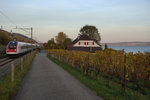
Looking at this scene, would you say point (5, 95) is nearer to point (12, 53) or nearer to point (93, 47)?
point (12, 53)

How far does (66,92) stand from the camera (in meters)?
6.65

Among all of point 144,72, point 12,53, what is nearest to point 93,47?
point 12,53

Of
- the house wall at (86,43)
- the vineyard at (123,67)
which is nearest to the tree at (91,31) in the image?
the house wall at (86,43)

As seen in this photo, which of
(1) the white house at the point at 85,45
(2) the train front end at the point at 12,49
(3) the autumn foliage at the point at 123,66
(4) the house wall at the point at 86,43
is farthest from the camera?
(4) the house wall at the point at 86,43

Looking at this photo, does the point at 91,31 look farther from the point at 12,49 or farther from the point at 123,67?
the point at 123,67

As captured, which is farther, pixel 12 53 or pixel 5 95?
pixel 12 53

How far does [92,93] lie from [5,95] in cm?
337

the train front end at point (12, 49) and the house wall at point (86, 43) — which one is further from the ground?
the house wall at point (86, 43)

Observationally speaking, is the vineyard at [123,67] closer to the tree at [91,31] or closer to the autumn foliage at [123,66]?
the autumn foliage at [123,66]

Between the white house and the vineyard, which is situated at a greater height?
the white house

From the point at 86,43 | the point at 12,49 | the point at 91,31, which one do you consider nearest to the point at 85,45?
the point at 86,43

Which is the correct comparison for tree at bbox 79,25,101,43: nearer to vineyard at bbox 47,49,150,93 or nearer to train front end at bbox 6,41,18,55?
train front end at bbox 6,41,18,55

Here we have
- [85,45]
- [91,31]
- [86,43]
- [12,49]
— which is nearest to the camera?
[12,49]

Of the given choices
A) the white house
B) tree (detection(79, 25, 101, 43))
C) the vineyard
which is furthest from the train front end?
tree (detection(79, 25, 101, 43))
